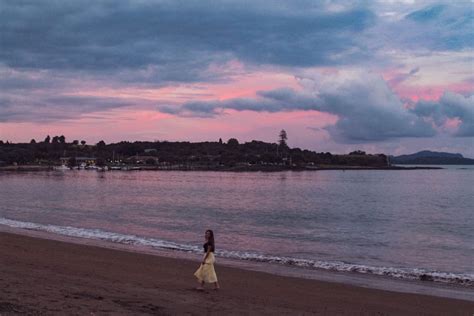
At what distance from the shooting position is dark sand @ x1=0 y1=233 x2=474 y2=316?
10.1 m

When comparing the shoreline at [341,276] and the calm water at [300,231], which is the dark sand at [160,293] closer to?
the shoreline at [341,276]

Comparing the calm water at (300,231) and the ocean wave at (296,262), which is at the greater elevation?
the ocean wave at (296,262)

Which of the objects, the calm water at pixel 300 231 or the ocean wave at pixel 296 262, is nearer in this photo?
the ocean wave at pixel 296 262

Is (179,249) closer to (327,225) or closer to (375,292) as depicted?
(375,292)

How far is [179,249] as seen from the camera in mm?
24094

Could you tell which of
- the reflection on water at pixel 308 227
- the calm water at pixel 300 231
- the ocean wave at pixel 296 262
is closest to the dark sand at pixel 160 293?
the ocean wave at pixel 296 262

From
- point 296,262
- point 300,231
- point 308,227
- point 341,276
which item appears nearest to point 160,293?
point 341,276

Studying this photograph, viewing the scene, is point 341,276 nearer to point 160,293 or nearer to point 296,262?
point 296,262

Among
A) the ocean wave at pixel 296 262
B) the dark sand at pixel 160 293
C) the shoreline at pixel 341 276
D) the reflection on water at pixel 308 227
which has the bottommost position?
the reflection on water at pixel 308 227

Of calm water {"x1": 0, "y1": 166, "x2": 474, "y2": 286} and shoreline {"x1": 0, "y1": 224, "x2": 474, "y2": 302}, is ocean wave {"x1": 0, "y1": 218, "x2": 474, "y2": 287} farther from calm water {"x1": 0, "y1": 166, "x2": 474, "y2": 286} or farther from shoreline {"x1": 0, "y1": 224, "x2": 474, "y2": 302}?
shoreline {"x1": 0, "y1": 224, "x2": 474, "y2": 302}

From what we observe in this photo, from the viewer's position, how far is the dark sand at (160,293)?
1010cm

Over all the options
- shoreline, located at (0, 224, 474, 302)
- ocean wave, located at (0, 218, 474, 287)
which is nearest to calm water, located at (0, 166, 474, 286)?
ocean wave, located at (0, 218, 474, 287)

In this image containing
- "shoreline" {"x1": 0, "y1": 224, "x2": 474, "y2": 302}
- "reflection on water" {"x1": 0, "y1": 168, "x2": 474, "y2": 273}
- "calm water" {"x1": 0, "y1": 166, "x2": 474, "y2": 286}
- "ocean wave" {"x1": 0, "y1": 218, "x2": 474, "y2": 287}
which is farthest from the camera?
"reflection on water" {"x1": 0, "y1": 168, "x2": 474, "y2": 273}

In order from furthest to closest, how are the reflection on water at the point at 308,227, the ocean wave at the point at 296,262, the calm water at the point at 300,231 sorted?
the reflection on water at the point at 308,227 < the calm water at the point at 300,231 < the ocean wave at the point at 296,262
